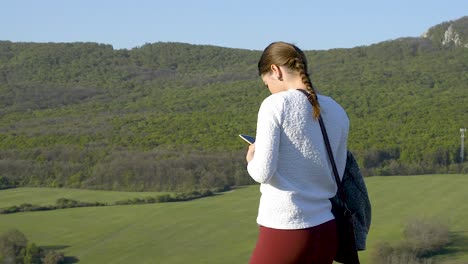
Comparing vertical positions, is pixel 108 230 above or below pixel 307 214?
below

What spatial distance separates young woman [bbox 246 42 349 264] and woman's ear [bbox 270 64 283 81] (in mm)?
99

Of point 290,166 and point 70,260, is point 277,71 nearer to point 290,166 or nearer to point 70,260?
point 290,166

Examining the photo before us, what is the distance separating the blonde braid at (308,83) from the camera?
285 cm

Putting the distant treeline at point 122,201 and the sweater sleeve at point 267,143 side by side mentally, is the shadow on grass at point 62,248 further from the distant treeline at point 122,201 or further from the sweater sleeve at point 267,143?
the sweater sleeve at point 267,143

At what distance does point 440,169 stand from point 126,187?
14368 millimetres

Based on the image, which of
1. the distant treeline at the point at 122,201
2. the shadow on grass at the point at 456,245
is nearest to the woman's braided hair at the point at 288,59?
the shadow on grass at the point at 456,245

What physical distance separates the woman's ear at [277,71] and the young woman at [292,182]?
99mm

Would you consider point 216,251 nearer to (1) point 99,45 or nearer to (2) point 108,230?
(2) point 108,230

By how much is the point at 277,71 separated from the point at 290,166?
362 mm

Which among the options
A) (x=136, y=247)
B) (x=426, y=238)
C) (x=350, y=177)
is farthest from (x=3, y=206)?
(x=350, y=177)

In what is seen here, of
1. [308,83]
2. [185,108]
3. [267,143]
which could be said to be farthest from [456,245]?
[185,108]

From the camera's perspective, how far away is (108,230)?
25.6m

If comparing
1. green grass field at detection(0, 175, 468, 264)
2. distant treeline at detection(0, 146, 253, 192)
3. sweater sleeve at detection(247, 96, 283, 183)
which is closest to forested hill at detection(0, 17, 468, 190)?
distant treeline at detection(0, 146, 253, 192)

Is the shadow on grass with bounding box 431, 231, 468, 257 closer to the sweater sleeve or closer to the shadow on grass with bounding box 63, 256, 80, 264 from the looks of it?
the shadow on grass with bounding box 63, 256, 80, 264
